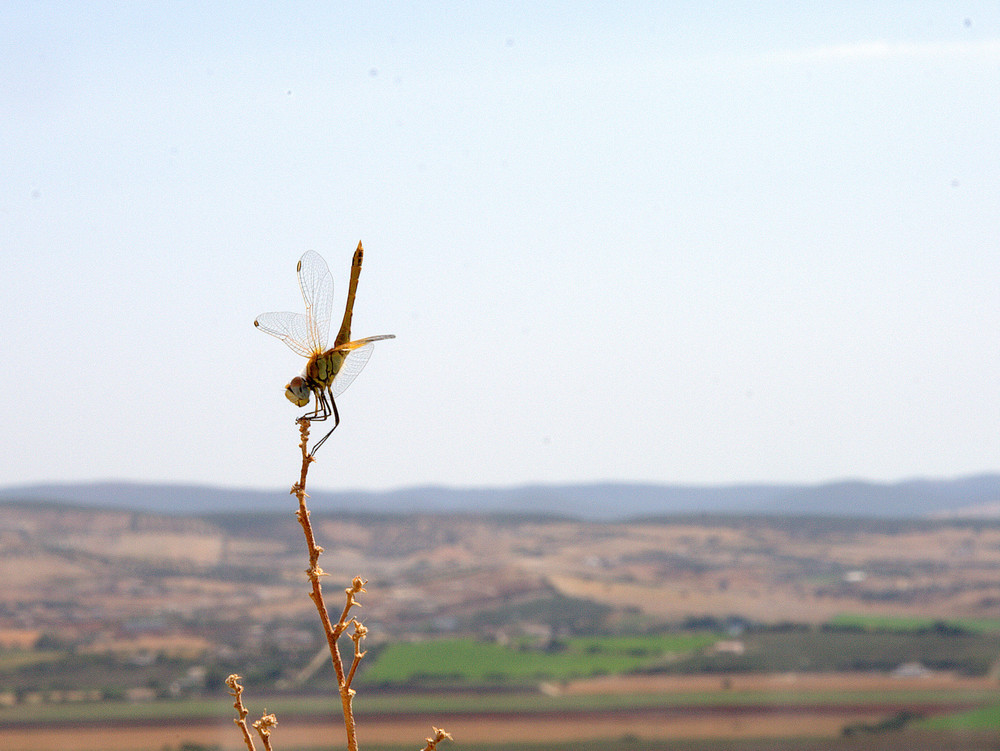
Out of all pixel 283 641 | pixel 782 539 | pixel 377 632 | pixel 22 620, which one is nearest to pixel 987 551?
pixel 782 539

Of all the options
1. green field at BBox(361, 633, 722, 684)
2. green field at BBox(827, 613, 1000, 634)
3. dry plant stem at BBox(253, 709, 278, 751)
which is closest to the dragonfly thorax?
dry plant stem at BBox(253, 709, 278, 751)

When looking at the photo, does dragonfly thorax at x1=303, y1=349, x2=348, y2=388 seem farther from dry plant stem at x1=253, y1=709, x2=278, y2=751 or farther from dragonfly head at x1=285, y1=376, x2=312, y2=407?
dry plant stem at x1=253, y1=709, x2=278, y2=751

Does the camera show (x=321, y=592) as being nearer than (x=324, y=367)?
Yes

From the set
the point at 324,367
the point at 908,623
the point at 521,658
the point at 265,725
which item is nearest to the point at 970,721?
the point at 908,623

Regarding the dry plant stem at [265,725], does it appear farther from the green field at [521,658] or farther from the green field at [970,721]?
the green field at [521,658]

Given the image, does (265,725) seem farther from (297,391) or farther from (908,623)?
(908,623)

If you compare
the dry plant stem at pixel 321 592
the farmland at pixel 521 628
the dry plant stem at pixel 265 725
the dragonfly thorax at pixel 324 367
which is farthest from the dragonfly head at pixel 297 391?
the farmland at pixel 521 628
